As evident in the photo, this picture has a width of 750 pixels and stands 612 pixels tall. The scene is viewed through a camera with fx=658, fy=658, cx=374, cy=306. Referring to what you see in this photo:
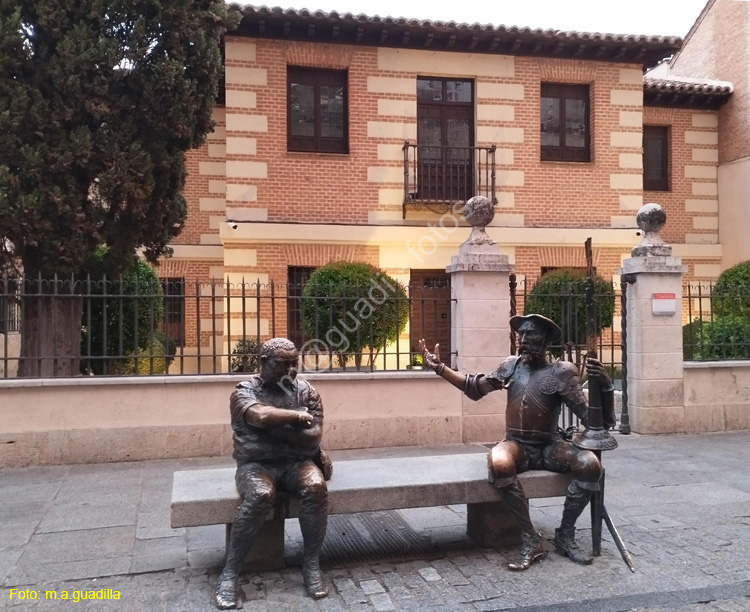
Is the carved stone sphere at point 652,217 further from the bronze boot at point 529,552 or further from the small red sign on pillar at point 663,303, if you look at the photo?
the bronze boot at point 529,552

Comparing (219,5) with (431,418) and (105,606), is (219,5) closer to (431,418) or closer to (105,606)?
(431,418)

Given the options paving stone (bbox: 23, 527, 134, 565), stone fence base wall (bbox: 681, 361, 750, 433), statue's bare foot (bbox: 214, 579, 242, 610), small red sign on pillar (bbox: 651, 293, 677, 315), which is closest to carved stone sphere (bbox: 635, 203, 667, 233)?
small red sign on pillar (bbox: 651, 293, 677, 315)

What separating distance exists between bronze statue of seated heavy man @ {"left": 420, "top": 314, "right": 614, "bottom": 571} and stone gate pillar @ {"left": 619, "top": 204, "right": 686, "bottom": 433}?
453 centimetres

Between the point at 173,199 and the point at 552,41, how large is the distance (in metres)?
8.30

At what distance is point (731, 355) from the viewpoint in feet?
29.5

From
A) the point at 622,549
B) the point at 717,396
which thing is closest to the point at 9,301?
the point at 622,549

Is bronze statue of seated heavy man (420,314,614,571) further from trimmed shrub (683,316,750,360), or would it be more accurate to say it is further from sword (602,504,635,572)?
trimmed shrub (683,316,750,360)

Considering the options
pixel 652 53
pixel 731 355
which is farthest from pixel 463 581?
pixel 652 53

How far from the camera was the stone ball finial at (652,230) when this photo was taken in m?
8.31

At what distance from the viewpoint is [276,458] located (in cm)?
398

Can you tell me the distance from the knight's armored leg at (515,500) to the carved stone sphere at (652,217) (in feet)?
17.3

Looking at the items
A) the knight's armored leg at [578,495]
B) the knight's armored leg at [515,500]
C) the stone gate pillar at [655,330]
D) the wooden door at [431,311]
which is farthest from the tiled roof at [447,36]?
the knight's armored leg at [578,495]

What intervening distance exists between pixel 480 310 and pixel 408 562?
4.01m

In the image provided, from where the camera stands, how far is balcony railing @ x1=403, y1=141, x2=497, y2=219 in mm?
12695
